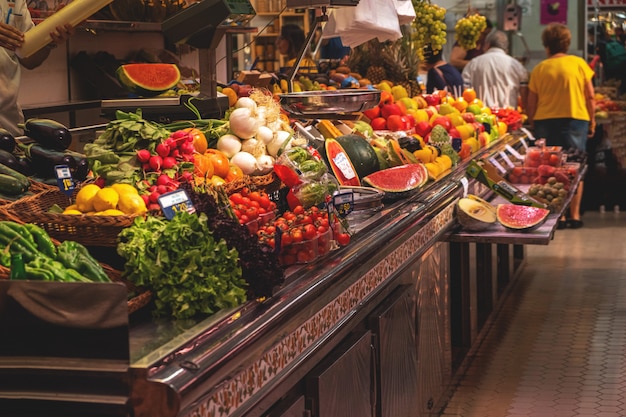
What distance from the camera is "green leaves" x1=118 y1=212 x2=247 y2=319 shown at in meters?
2.47

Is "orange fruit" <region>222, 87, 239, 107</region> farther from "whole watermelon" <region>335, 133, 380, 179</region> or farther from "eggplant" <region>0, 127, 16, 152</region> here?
"eggplant" <region>0, 127, 16, 152</region>

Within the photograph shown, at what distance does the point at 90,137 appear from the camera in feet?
18.4

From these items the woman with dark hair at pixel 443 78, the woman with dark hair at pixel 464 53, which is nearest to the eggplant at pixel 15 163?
the woman with dark hair at pixel 443 78

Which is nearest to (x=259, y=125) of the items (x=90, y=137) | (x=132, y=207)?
(x=132, y=207)

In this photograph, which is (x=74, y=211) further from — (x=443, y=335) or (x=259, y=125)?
(x=443, y=335)

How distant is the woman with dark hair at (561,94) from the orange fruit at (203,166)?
678cm

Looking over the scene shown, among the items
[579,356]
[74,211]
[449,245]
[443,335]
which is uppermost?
[74,211]

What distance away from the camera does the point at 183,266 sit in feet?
8.12

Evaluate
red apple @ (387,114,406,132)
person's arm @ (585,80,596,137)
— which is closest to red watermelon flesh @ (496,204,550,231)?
red apple @ (387,114,406,132)

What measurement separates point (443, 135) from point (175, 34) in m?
2.26

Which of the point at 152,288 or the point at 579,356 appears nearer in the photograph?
the point at 152,288

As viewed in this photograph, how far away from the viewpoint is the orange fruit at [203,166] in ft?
11.0

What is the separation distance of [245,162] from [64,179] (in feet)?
2.94

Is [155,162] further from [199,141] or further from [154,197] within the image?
[199,141]
